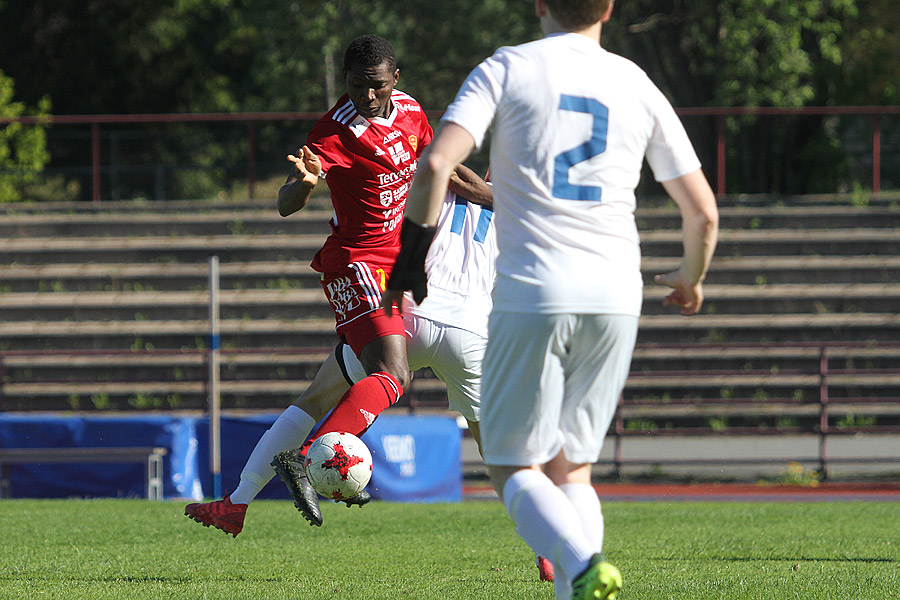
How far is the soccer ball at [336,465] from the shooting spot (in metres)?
4.73

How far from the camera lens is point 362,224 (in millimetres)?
5453

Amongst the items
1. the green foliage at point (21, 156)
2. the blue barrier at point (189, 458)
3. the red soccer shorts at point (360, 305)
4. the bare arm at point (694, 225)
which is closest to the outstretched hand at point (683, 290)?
the bare arm at point (694, 225)

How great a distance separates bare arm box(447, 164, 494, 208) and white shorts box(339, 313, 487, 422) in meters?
0.62

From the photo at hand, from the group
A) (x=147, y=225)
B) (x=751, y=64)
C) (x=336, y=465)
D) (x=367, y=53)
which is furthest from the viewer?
(x=751, y=64)

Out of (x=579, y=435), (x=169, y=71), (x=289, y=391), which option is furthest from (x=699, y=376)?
(x=169, y=71)

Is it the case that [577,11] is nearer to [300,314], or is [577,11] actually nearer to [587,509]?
[587,509]

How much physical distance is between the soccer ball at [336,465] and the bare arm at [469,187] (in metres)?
1.28

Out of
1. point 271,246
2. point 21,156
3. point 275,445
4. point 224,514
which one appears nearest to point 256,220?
point 271,246

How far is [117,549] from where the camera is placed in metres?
6.50

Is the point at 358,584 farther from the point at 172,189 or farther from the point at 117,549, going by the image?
the point at 172,189

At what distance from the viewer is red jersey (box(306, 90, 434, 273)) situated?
534 cm

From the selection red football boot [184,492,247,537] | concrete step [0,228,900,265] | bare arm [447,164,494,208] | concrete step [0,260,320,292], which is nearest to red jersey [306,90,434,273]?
bare arm [447,164,494,208]

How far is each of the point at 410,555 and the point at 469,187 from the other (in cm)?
222

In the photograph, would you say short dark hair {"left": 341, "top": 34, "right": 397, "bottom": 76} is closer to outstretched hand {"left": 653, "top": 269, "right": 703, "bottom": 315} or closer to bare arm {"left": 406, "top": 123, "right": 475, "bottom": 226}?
bare arm {"left": 406, "top": 123, "right": 475, "bottom": 226}
